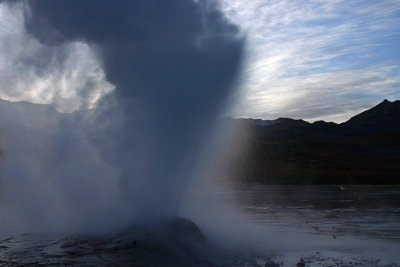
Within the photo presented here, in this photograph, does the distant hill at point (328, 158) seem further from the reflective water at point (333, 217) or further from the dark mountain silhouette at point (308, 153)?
the reflective water at point (333, 217)

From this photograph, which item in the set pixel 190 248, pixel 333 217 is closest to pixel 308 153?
pixel 333 217

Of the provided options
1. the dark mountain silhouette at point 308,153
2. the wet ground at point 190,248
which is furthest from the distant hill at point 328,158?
the wet ground at point 190,248

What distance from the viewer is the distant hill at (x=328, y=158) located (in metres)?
58.4

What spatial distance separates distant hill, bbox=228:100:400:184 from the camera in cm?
5844

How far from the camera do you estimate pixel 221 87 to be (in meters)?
18.5

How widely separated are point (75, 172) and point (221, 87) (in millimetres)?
7710

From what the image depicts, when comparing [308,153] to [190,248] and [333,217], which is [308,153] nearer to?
[333,217]

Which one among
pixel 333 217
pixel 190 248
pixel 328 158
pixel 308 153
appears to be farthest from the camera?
pixel 308 153

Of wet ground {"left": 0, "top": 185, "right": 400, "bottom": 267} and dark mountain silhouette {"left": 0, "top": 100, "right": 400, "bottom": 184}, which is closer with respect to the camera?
wet ground {"left": 0, "top": 185, "right": 400, "bottom": 267}

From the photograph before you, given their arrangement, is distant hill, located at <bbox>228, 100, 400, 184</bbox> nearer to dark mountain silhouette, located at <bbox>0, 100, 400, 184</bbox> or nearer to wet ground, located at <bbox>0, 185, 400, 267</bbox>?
dark mountain silhouette, located at <bbox>0, 100, 400, 184</bbox>

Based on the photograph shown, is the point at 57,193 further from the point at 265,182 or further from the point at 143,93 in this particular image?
the point at 265,182

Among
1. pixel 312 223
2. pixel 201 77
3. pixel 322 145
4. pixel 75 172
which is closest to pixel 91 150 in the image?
pixel 75 172

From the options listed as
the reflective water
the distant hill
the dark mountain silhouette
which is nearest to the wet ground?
the reflective water

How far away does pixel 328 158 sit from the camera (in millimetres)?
82625
